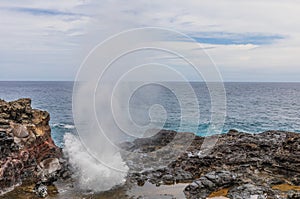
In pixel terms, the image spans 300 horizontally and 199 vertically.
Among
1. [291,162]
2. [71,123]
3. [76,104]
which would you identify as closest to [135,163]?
[76,104]

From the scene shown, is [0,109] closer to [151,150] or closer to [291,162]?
[151,150]

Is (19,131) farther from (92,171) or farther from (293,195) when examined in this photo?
(293,195)

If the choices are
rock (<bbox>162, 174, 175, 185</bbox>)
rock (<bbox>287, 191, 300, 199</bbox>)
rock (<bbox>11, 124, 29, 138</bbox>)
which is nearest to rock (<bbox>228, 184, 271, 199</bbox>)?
rock (<bbox>287, 191, 300, 199</bbox>)

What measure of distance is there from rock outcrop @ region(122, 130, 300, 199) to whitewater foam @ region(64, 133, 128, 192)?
5.03 ft

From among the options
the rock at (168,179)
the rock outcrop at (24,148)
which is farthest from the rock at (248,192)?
the rock outcrop at (24,148)

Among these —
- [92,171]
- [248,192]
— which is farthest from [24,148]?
[248,192]

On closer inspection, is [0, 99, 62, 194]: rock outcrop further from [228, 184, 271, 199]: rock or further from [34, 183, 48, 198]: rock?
[228, 184, 271, 199]: rock

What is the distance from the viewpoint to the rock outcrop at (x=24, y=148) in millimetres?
22922

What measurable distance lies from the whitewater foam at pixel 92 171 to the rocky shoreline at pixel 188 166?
33.9 inches

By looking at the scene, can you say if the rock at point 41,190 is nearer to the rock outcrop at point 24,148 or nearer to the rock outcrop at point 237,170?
the rock outcrop at point 24,148

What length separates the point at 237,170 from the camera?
24734 millimetres

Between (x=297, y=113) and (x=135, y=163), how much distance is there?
224 ft

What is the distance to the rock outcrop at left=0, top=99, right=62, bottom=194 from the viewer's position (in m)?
22.9

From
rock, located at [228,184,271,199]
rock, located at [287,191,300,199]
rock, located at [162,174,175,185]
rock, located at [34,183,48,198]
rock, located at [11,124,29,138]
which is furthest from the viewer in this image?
rock, located at [11,124,29,138]
